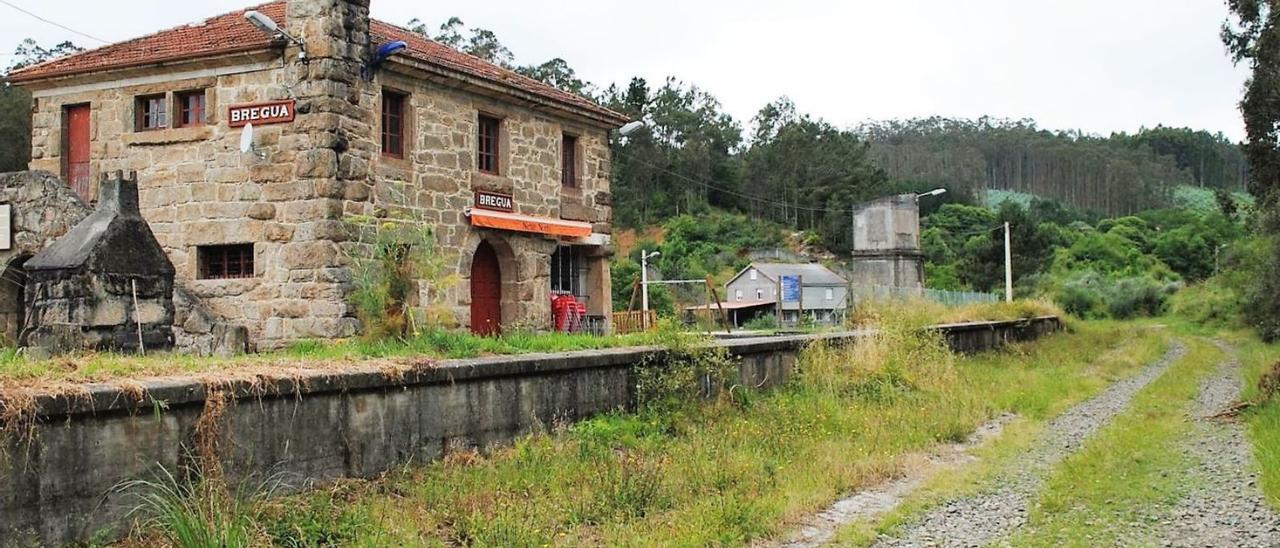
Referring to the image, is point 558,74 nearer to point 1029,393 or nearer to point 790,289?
point 790,289

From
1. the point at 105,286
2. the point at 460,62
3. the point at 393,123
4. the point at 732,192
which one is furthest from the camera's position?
the point at 732,192

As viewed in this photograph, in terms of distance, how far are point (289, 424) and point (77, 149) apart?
38.0 ft

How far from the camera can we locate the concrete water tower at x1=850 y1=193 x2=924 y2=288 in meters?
50.8

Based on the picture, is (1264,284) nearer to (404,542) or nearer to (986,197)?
(404,542)

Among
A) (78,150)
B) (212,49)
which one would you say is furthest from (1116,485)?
(78,150)

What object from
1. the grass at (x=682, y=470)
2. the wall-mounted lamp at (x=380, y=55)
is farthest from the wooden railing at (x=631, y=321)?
the wall-mounted lamp at (x=380, y=55)

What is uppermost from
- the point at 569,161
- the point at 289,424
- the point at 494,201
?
the point at 569,161

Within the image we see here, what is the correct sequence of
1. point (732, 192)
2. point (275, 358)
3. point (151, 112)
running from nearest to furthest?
point (275, 358)
point (151, 112)
point (732, 192)

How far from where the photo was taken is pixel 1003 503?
30.6ft

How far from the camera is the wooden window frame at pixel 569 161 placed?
19.6 m

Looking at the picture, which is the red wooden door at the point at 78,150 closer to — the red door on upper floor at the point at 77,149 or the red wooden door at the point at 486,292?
the red door on upper floor at the point at 77,149

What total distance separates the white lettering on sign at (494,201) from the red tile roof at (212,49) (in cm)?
179

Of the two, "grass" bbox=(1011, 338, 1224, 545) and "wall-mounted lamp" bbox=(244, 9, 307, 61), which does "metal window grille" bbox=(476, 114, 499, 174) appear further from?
"grass" bbox=(1011, 338, 1224, 545)

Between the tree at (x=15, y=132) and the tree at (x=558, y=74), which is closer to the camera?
the tree at (x=15, y=132)
